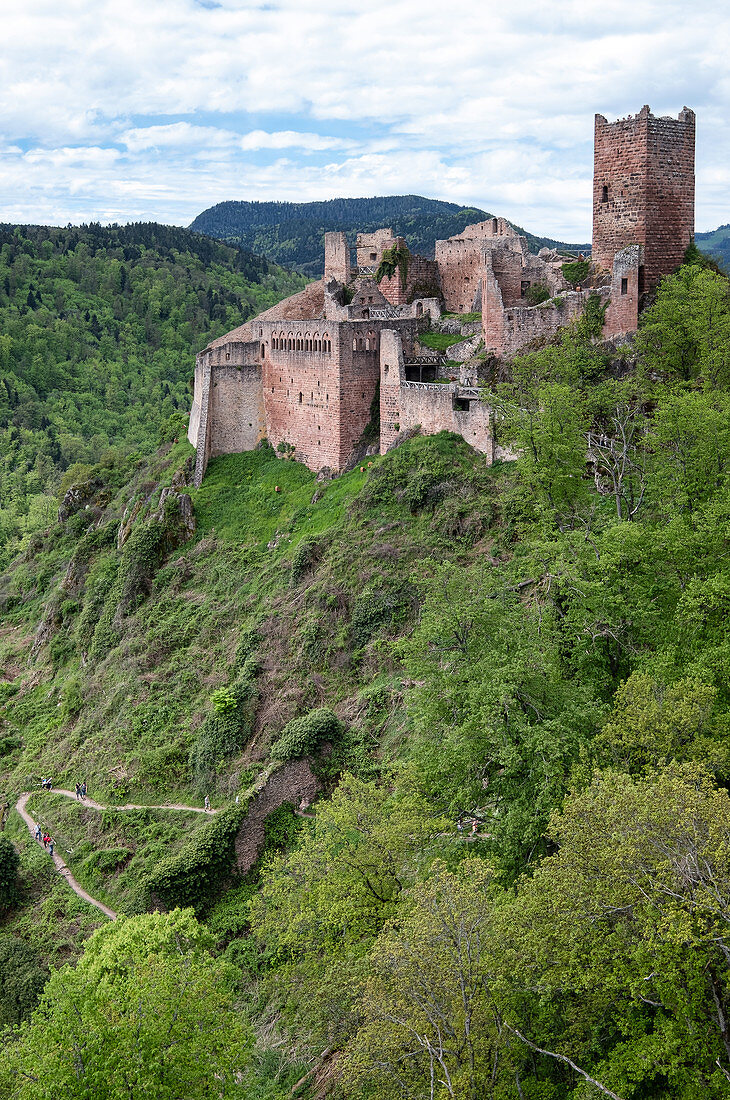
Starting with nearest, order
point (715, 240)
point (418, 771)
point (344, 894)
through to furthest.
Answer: point (344, 894)
point (418, 771)
point (715, 240)

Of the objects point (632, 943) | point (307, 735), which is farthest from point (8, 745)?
point (632, 943)

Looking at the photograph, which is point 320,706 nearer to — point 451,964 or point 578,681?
point 578,681

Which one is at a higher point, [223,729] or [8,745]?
[223,729]

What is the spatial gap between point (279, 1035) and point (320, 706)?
14155 mm

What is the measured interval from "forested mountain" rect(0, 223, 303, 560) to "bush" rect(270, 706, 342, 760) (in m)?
68.4

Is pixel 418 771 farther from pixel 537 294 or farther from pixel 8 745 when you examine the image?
pixel 8 745

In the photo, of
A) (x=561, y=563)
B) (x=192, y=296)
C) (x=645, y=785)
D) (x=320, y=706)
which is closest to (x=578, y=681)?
(x=561, y=563)

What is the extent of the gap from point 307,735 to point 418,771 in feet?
34.5

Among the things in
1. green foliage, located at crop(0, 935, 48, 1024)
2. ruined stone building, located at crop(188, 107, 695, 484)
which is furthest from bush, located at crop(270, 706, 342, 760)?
ruined stone building, located at crop(188, 107, 695, 484)

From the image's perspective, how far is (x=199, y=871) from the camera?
34094 millimetres

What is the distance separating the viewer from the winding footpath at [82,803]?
36562 millimetres

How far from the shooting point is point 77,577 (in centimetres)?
5734

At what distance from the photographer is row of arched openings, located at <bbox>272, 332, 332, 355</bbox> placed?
4625 centimetres

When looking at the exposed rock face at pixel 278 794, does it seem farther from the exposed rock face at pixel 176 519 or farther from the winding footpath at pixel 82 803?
the exposed rock face at pixel 176 519
